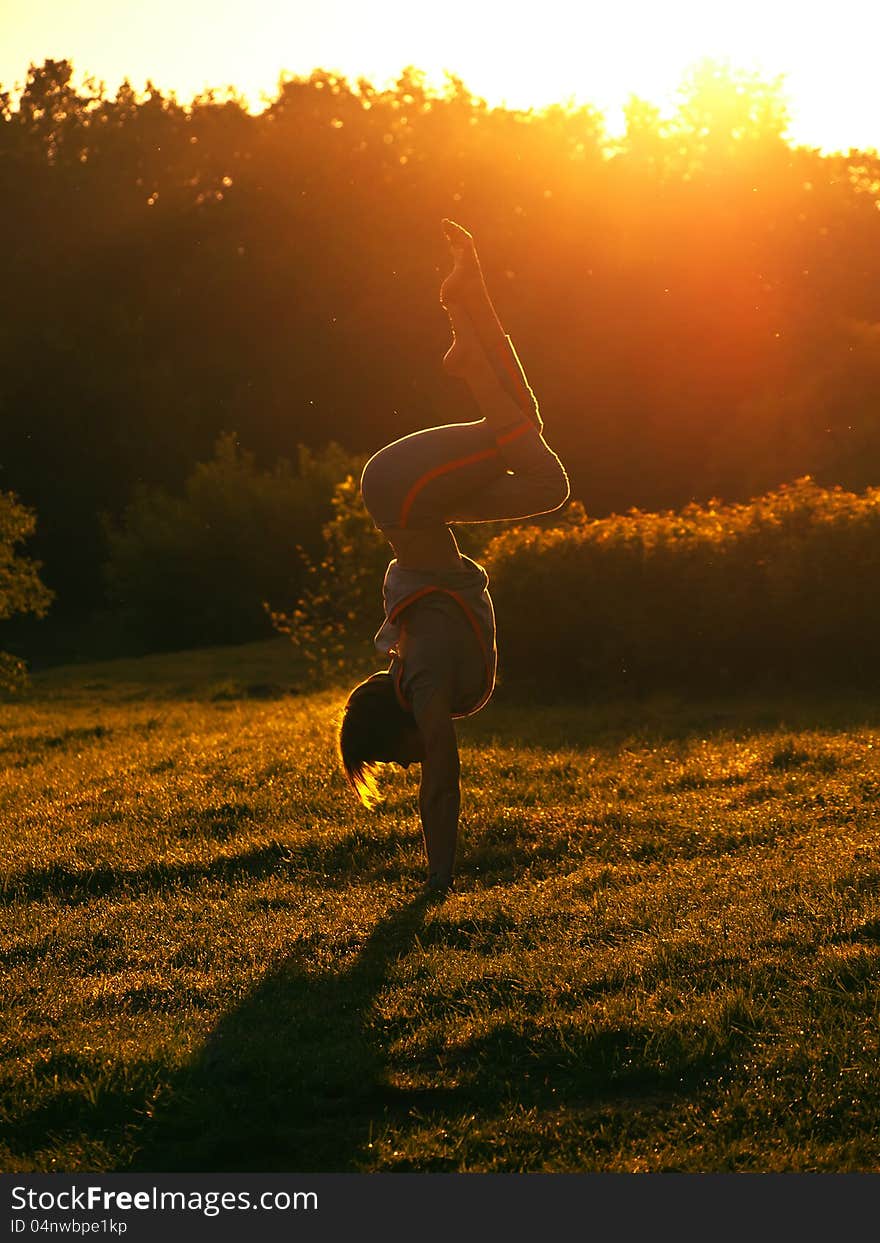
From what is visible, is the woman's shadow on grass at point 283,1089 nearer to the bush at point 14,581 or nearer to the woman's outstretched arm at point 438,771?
the woman's outstretched arm at point 438,771

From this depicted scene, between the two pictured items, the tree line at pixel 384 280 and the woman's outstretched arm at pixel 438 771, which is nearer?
the woman's outstretched arm at pixel 438 771

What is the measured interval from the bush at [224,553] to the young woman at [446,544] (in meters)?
20.3

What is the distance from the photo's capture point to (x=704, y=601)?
13000mm

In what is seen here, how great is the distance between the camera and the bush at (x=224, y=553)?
27.1 m

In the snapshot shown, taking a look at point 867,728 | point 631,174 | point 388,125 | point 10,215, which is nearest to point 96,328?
point 10,215

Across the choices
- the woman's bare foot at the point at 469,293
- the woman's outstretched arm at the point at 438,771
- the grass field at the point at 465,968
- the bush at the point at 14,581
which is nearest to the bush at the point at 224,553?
the bush at the point at 14,581

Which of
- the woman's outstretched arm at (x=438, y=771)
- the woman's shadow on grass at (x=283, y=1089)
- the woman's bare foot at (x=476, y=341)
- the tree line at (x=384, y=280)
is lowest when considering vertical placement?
the woman's shadow on grass at (x=283, y=1089)

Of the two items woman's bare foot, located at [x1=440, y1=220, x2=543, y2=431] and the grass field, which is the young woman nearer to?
woman's bare foot, located at [x1=440, y1=220, x2=543, y2=431]

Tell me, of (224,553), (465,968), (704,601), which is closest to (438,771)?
(465,968)

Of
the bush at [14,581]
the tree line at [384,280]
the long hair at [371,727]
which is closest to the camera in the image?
the long hair at [371,727]

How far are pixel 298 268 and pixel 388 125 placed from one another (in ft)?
24.6

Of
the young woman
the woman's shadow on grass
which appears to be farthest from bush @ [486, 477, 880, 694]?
the woman's shadow on grass

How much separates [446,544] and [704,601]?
22.6ft

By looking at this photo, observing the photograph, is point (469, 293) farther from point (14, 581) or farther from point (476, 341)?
point (14, 581)
